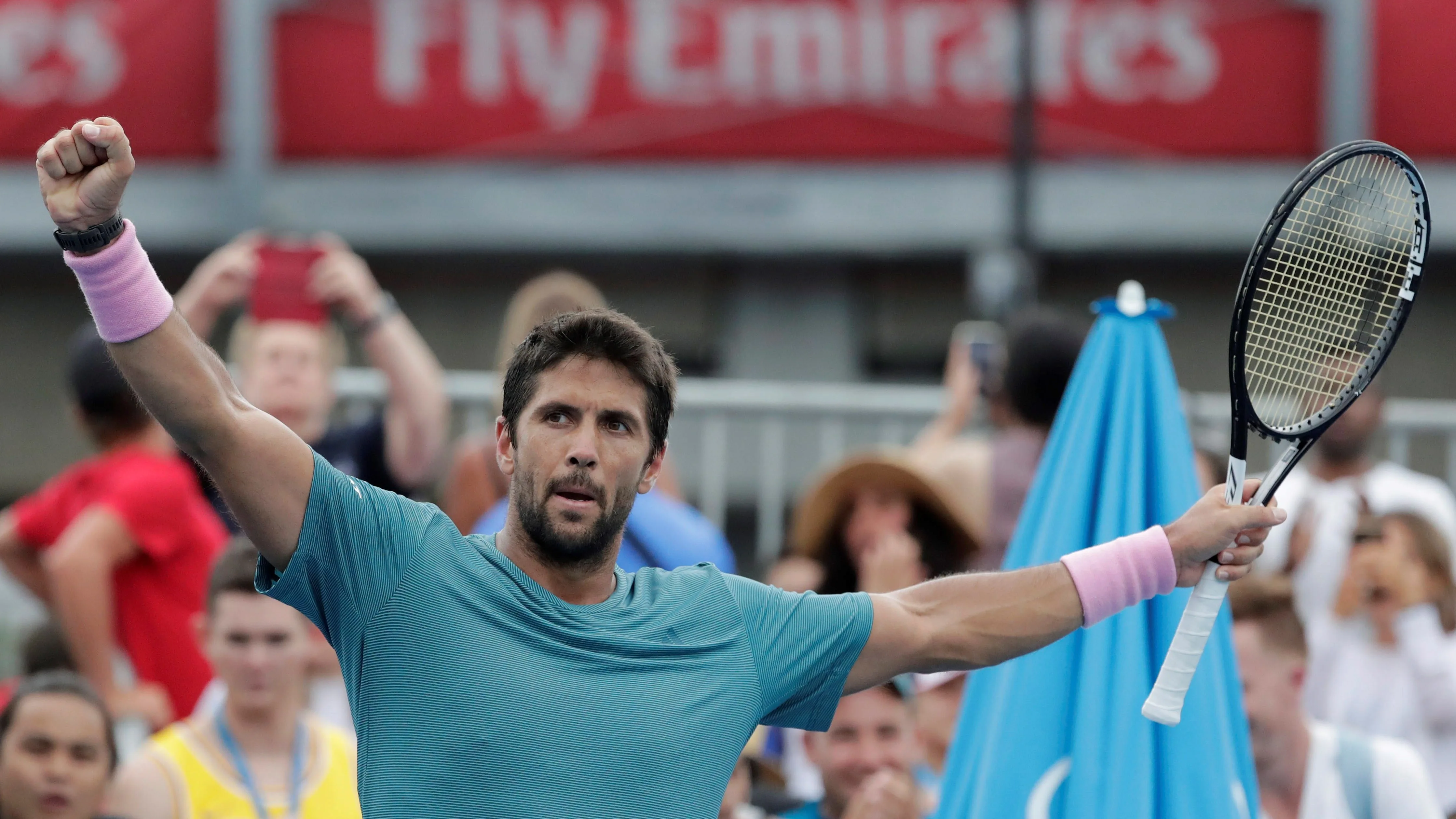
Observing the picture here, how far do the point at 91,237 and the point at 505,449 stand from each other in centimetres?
73

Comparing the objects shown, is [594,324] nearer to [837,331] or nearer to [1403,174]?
[1403,174]

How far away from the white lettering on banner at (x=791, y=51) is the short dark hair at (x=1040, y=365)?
6290 millimetres

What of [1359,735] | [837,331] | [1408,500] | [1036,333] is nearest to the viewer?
[1359,735]

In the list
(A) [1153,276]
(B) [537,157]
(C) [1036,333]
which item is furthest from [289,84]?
(C) [1036,333]

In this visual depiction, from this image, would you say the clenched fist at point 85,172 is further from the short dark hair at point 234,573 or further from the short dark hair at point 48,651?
the short dark hair at point 48,651

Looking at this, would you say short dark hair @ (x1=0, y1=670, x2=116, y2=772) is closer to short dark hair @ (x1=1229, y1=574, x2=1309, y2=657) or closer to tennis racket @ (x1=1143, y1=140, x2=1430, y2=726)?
tennis racket @ (x1=1143, y1=140, x2=1430, y2=726)

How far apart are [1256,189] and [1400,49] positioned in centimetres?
117

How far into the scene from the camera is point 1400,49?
434 inches

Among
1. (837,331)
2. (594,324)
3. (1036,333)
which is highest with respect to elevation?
(594,324)

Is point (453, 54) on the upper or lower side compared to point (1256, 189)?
upper

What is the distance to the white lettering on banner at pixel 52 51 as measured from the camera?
11.0 meters

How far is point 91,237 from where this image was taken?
2.60 metres

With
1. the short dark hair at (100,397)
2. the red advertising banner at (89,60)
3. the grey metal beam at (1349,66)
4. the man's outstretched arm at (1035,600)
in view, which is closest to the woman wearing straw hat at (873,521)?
the short dark hair at (100,397)

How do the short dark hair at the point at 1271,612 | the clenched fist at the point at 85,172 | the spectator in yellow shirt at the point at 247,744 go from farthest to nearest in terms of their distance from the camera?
the short dark hair at the point at 1271,612 → the spectator in yellow shirt at the point at 247,744 → the clenched fist at the point at 85,172
